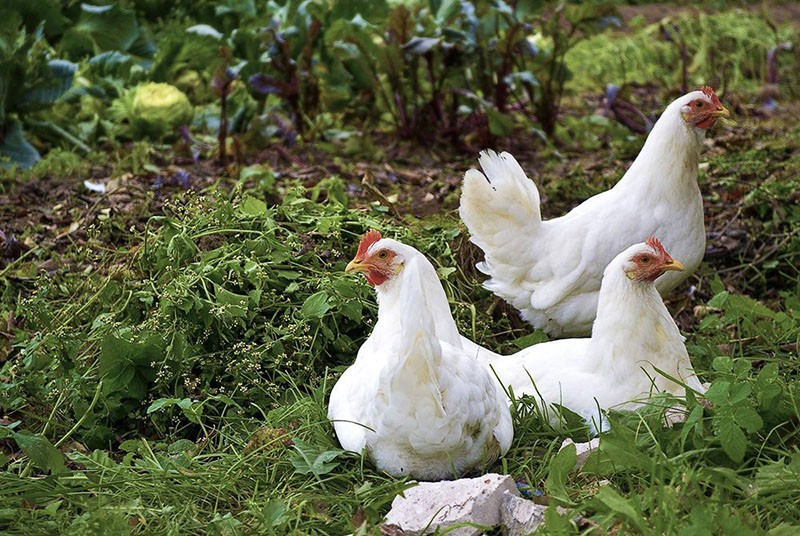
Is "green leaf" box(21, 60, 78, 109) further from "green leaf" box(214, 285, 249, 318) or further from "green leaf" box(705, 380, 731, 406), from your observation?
"green leaf" box(705, 380, 731, 406)

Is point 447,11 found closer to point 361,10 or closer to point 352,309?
point 361,10

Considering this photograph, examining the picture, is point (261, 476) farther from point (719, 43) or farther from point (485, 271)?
point (719, 43)

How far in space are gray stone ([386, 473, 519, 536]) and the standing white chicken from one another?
1489 millimetres

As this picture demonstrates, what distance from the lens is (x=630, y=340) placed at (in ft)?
11.5

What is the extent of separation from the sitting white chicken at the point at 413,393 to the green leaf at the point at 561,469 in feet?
0.94

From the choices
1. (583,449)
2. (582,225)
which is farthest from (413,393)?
(582,225)

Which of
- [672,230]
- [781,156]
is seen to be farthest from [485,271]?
[781,156]

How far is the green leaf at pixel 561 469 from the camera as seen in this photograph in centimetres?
288

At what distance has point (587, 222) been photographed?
→ 13.9 ft

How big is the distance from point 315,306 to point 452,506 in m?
1.25

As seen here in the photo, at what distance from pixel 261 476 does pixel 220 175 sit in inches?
116

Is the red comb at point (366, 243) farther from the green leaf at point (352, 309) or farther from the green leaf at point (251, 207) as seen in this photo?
the green leaf at point (251, 207)

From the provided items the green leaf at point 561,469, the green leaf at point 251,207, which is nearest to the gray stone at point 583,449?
the green leaf at point 561,469

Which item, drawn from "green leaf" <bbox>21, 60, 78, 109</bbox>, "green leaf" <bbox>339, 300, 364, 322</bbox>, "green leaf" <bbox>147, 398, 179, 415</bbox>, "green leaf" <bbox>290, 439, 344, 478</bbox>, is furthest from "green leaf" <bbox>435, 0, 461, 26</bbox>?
"green leaf" <bbox>290, 439, 344, 478</bbox>
